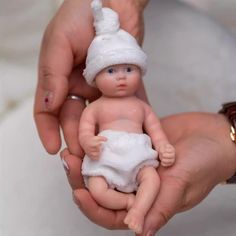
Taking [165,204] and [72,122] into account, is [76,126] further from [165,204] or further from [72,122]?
[165,204]

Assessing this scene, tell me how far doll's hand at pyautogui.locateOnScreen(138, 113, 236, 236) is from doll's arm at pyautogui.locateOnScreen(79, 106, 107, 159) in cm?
8

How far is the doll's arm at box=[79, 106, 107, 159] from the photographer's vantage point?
28.3 inches

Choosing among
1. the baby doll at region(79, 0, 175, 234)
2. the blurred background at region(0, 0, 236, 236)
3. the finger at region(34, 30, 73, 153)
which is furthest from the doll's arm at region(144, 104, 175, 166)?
the blurred background at region(0, 0, 236, 236)

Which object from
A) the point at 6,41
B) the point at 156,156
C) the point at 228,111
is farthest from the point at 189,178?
the point at 6,41

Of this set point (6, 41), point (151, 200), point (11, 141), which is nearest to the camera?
point (151, 200)

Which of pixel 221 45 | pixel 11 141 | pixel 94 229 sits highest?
pixel 221 45

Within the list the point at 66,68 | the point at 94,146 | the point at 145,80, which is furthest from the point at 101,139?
the point at 145,80

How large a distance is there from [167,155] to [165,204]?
0.06 metres

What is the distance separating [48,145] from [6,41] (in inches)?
18.0

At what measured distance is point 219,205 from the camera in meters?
0.97

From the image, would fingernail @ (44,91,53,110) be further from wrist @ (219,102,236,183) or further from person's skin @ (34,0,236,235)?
wrist @ (219,102,236,183)

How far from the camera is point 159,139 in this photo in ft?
2.48

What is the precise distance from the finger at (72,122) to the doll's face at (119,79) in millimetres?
71

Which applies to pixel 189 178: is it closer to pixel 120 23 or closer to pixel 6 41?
pixel 120 23
